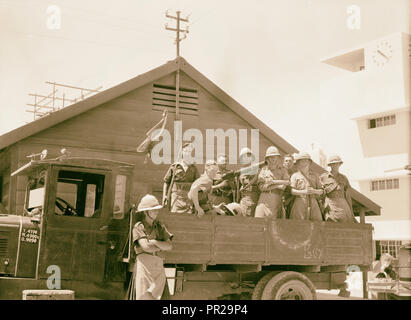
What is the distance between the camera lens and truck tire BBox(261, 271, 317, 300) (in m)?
7.92

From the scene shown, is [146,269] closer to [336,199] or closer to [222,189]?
[222,189]

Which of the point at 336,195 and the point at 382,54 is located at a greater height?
the point at 382,54

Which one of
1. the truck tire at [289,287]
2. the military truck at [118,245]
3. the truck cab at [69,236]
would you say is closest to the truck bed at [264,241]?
the military truck at [118,245]

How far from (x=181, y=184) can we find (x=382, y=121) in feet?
70.0

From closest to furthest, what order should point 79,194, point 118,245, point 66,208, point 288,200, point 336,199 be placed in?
1. point 118,245
2. point 66,208
3. point 79,194
4. point 288,200
5. point 336,199

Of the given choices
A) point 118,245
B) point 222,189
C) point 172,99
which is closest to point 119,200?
point 118,245

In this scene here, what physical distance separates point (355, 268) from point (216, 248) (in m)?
A: 2.63

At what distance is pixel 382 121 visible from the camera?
89.4ft

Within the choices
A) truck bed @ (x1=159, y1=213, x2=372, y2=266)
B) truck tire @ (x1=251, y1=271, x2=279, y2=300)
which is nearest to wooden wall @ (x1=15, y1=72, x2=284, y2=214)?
truck tire @ (x1=251, y1=271, x2=279, y2=300)

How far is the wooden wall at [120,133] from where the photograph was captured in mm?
11758

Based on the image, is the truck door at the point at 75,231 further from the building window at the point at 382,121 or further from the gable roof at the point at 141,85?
the building window at the point at 382,121

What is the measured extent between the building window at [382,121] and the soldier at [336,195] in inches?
748

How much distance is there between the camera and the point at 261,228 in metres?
7.77

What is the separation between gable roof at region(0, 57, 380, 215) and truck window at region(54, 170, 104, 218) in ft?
13.6
